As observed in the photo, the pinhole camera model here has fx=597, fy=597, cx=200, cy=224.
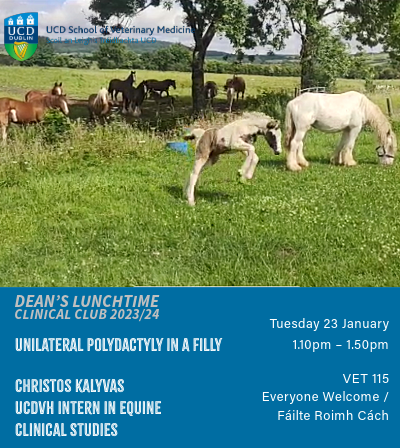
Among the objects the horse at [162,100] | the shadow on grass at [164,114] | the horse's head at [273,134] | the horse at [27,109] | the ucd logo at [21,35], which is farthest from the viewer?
the horse at [162,100]

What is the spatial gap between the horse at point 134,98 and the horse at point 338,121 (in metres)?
2.99

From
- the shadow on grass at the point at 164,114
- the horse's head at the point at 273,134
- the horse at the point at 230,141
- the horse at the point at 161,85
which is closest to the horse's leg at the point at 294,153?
the horse's head at the point at 273,134

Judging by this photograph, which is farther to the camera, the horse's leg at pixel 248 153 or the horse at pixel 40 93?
the horse at pixel 40 93

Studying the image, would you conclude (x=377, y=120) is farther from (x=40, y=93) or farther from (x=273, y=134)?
(x=40, y=93)

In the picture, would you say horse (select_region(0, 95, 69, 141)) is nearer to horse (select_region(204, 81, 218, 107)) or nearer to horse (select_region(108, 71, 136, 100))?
horse (select_region(108, 71, 136, 100))

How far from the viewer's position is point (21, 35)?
20.0ft

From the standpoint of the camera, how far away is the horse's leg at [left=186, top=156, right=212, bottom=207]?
6.14m

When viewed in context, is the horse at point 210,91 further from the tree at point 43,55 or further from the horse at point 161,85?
the tree at point 43,55

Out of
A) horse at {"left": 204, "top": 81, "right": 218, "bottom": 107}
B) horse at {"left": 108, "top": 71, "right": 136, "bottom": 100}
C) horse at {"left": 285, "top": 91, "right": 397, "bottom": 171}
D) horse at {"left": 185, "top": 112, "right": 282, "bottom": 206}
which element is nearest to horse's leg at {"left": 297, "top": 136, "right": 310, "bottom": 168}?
horse at {"left": 285, "top": 91, "right": 397, "bottom": 171}

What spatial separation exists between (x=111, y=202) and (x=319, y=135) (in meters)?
6.22

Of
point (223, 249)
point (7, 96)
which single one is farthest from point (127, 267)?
point (7, 96)

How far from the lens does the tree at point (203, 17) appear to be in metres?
8.73

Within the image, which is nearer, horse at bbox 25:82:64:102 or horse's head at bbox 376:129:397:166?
horse's head at bbox 376:129:397:166
